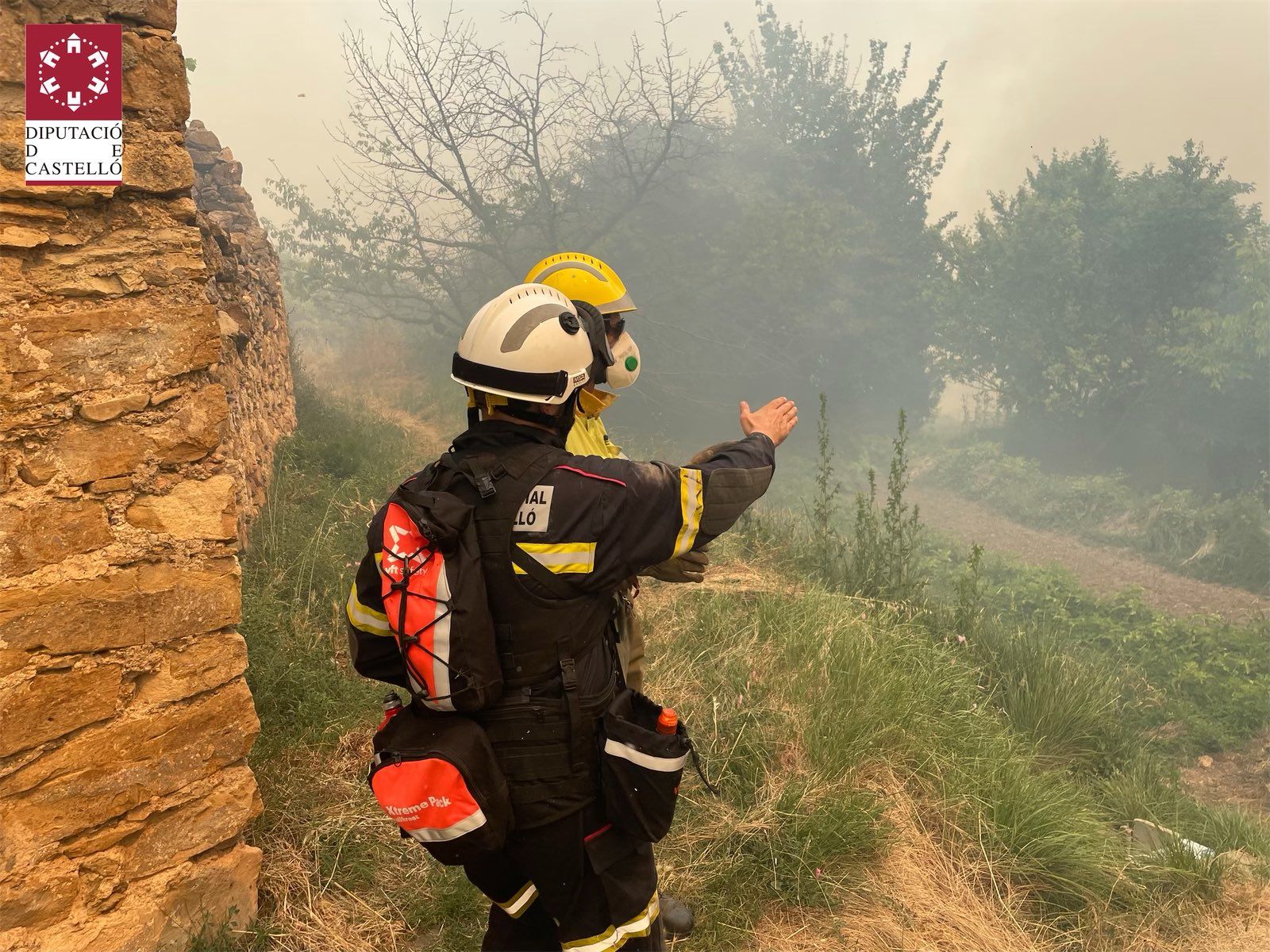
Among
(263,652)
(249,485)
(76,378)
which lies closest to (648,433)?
(249,485)

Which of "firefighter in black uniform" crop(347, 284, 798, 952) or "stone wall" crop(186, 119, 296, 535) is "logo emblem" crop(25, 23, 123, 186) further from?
"firefighter in black uniform" crop(347, 284, 798, 952)

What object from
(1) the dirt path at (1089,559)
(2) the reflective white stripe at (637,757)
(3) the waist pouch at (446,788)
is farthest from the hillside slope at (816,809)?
(1) the dirt path at (1089,559)

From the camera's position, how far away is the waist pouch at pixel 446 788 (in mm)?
1673

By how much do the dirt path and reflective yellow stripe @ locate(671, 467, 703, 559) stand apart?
10933 mm

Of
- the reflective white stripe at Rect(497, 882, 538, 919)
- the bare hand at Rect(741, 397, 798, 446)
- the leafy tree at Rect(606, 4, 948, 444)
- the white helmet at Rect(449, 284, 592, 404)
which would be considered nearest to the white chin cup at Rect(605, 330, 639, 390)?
the bare hand at Rect(741, 397, 798, 446)

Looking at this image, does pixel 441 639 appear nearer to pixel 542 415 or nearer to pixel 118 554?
pixel 542 415

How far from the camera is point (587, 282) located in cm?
281

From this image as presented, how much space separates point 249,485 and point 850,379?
23.9 meters

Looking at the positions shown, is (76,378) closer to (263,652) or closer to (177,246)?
(177,246)

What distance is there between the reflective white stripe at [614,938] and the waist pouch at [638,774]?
240 mm

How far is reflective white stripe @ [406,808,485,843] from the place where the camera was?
1.67 m

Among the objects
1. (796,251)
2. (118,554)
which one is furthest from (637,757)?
(796,251)

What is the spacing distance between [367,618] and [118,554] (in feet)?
3.04

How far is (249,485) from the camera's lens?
210 inches
